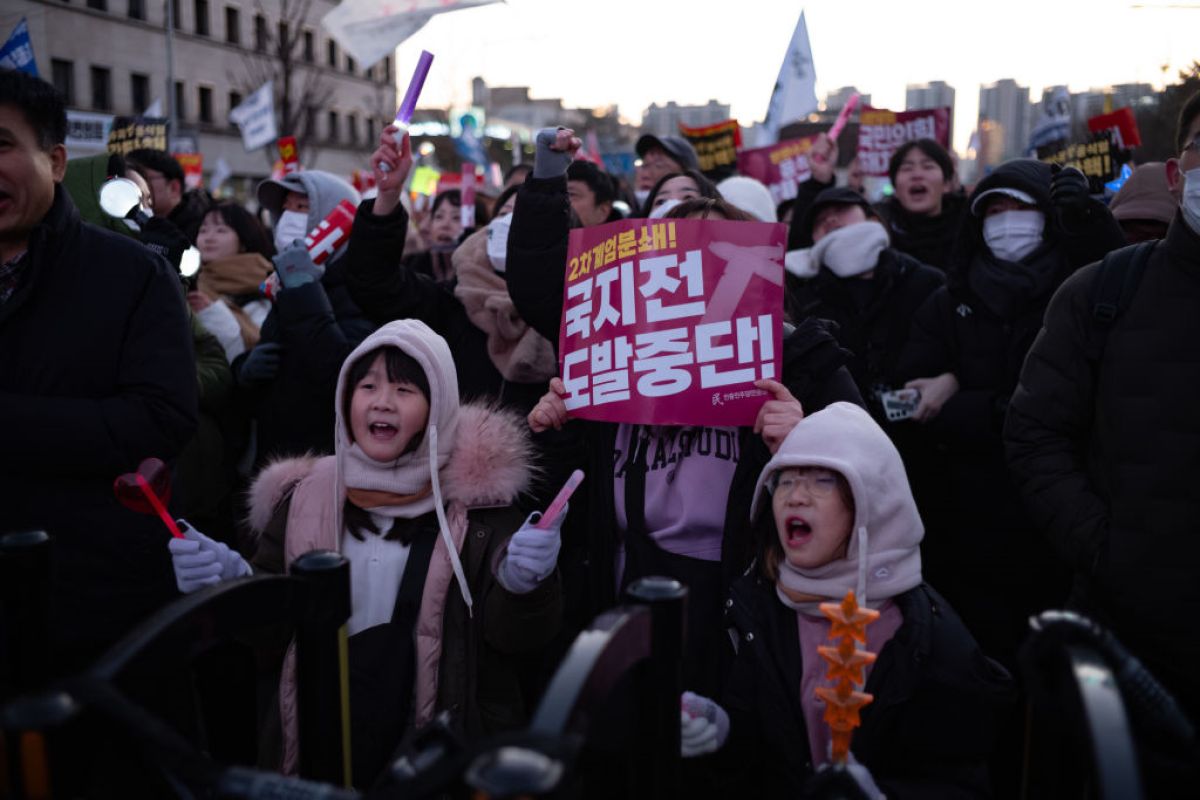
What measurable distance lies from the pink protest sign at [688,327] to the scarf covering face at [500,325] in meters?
0.98

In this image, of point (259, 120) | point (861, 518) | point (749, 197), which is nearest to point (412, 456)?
point (861, 518)

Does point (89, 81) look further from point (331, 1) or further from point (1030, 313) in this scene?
point (1030, 313)

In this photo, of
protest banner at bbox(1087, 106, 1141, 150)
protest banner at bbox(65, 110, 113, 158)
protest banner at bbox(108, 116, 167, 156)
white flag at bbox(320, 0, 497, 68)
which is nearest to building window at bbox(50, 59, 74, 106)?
protest banner at bbox(65, 110, 113, 158)

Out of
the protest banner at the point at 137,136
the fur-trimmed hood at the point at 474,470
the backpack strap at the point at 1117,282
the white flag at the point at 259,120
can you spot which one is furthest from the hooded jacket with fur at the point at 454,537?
the white flag at the point at 259,120

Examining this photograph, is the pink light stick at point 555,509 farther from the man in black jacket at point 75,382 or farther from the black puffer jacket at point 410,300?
the black puffer jacket at point 410,300

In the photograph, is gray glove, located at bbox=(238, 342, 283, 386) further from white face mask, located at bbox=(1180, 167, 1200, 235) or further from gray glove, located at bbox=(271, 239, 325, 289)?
white face mask, located at bbox=(1180, 167, 1200, 235)

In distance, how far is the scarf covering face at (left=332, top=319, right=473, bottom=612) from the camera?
2.51 m

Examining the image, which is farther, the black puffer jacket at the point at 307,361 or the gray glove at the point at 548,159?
the black puffer jacket at the point at 307,361

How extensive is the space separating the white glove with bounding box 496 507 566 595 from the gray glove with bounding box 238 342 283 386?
1.81 m

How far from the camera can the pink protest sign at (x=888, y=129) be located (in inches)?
361

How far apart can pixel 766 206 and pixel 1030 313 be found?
7.24ft

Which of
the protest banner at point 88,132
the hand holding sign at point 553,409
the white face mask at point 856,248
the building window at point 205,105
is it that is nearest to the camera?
the hand holding sign at point 553,409

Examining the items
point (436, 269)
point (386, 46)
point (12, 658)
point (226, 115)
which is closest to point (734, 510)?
point (12, 658)

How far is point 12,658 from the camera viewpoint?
61.4 inches
